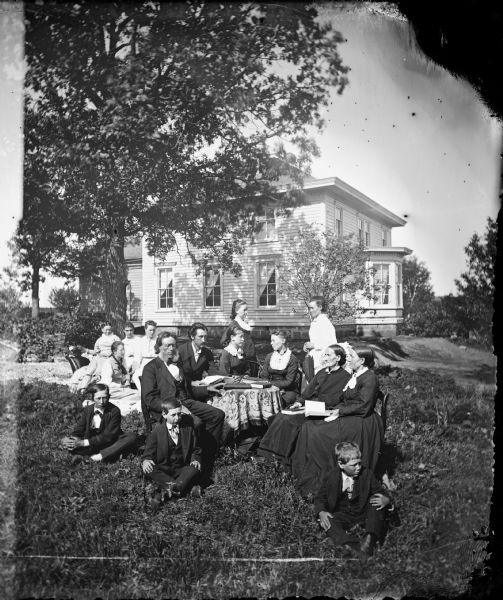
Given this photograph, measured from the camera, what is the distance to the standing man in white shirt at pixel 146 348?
2850 millimetres

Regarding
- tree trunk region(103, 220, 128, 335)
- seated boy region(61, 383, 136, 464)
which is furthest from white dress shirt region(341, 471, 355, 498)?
tree trunk region(103, 220, 128, 335)

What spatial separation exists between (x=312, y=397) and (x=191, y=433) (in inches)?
32.5

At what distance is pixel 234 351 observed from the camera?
2.96 m

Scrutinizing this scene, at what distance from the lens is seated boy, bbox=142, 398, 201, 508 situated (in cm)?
270

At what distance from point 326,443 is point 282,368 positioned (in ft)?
1.84

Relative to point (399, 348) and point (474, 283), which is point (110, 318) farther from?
point (474, 283)

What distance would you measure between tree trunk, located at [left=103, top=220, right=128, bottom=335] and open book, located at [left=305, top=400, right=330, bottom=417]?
4.27 ft

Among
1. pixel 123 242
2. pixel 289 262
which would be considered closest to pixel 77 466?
pixel 123 242

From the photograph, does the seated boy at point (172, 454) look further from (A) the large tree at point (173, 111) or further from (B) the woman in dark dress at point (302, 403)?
(A) the large tree at point (173, 111)

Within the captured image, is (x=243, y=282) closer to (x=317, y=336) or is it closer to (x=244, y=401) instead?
(x=317, y=336)

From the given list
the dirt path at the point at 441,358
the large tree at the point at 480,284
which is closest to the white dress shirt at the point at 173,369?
the dirt path at the point at 441,358

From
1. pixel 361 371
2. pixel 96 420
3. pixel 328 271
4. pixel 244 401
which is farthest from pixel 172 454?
pixel 328 271

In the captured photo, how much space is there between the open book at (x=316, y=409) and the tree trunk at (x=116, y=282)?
51.3 inches

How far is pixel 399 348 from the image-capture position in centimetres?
287
